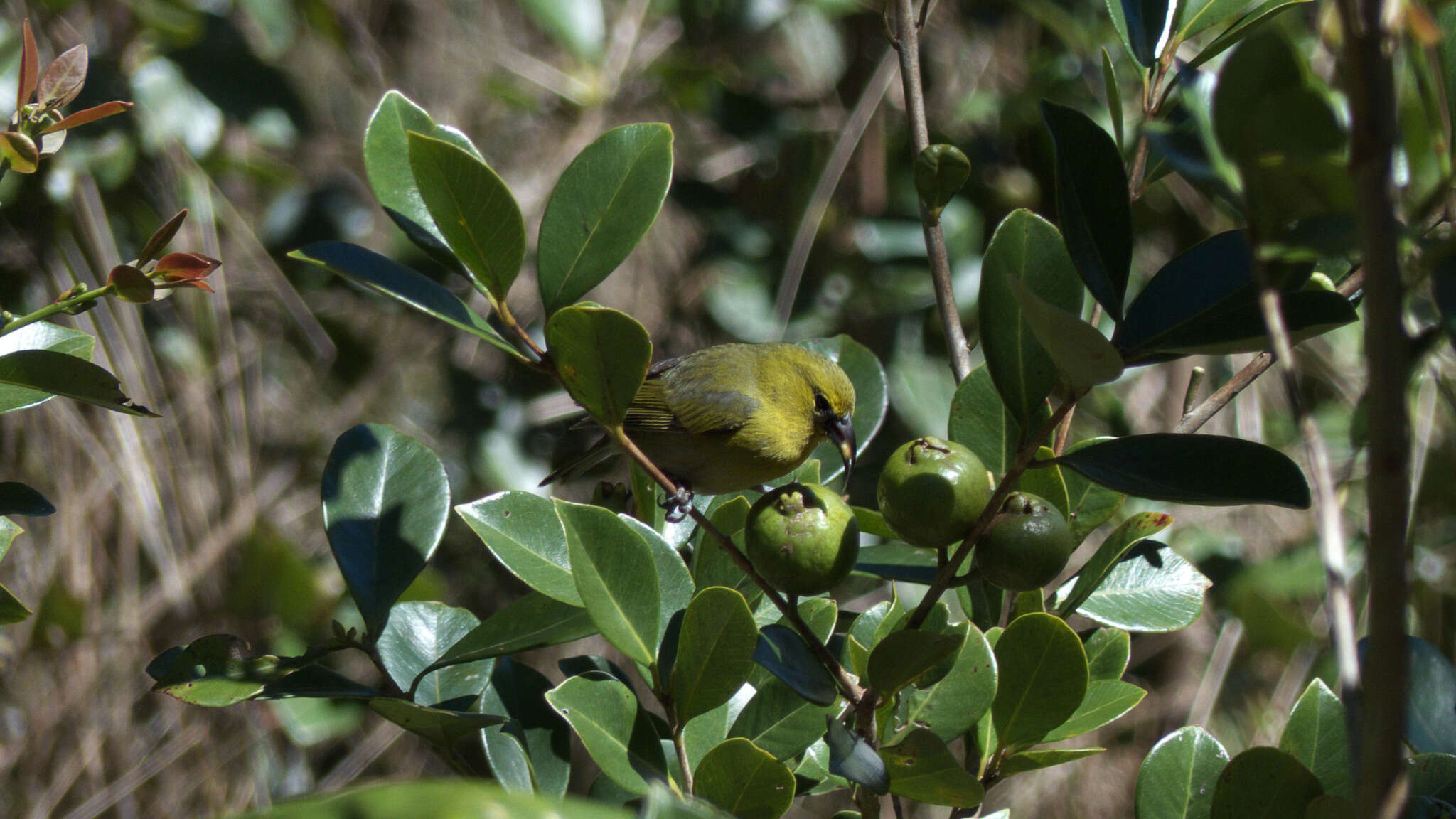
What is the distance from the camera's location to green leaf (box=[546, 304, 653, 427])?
928 mm

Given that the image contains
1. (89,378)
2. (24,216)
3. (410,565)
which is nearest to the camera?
(89,378)

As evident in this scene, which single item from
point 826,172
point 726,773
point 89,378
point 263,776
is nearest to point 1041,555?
point 726,773

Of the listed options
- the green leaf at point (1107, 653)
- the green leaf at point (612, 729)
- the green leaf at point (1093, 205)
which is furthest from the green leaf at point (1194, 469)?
the green leaf at point (612, 729)

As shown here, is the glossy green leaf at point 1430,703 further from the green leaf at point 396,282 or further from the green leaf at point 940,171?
the green leaf at point 396,282

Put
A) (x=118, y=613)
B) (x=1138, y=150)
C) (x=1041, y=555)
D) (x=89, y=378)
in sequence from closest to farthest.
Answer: (x=1041, y=555) < (x=89, y=378) < (x=1138, y=150) < (x=118, y=613)

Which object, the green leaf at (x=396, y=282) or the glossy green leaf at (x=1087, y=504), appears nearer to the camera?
the green leaf at (x=396, y=282)

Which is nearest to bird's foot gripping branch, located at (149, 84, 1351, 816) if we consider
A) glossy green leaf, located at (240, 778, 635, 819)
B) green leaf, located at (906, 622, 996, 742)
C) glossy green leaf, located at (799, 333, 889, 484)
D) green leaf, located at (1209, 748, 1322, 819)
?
green leaf, located at (906, 622, 996, 742)

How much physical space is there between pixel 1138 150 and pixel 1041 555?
645mm

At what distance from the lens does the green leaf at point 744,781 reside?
94 centimetres

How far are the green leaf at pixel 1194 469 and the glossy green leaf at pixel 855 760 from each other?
12.1 inches

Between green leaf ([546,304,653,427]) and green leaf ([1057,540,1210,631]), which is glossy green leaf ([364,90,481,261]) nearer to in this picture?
green leaf ([546,304,653,427])

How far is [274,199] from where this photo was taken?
3.92m

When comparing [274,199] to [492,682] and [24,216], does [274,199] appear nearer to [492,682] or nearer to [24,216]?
[24,216]

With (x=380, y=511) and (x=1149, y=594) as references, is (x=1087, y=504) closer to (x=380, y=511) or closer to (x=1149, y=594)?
(x=1149, y=594)
